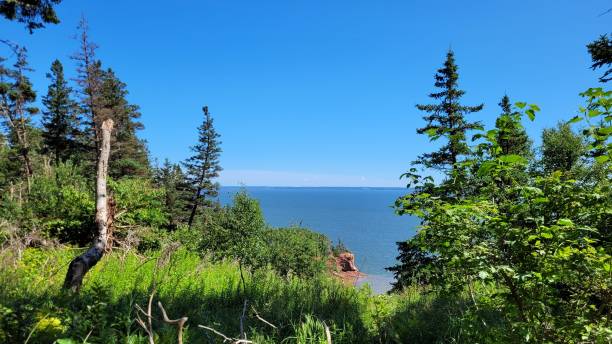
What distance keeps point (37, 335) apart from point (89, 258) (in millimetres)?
3629

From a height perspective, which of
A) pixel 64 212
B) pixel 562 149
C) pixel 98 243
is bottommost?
pixel 98 243

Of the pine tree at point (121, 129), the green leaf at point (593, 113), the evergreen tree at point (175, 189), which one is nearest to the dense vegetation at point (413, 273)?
the green leaf at point (593, 113)

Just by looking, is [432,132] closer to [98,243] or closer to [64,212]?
[98,243]

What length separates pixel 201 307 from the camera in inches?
213

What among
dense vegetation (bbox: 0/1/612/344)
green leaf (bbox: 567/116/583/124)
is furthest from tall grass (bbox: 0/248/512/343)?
green leaf (bbox: 567/116/583/124)

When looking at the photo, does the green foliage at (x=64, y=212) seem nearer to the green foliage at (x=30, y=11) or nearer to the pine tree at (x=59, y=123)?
the green foliage at (x=30, y=11)

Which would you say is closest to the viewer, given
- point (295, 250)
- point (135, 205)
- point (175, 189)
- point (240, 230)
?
point (135, 205)

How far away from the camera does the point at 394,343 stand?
4398 mm

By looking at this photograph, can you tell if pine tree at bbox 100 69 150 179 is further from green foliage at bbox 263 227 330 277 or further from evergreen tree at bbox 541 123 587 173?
evergreen tree at bbox 541 123 587 173

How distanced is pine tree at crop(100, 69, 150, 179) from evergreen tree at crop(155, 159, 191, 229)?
4185mm

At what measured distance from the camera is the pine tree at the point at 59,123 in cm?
3603

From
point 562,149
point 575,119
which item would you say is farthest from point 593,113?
point 562,149

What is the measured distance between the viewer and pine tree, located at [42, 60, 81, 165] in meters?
36.0

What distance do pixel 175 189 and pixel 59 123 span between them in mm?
13705
